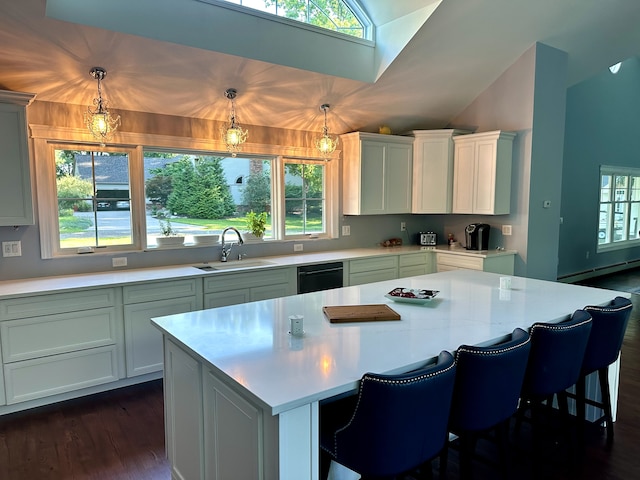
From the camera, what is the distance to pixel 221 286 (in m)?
3.65

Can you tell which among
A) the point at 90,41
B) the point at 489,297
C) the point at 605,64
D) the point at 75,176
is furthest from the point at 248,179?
the point at 605,64

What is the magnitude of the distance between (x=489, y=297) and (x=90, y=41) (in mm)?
2981

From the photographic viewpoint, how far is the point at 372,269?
4.68 metres

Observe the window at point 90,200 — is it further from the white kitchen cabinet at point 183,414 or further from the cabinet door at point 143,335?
the white kitchen cabinet at point 183,414

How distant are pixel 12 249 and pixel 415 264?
3826 mm

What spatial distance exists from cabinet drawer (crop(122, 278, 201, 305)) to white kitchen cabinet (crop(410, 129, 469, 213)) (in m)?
2.87

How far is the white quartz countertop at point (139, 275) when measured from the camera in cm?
296

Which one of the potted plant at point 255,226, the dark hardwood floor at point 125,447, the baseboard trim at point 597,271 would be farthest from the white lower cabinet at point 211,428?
the baseboard trim at point 597,271

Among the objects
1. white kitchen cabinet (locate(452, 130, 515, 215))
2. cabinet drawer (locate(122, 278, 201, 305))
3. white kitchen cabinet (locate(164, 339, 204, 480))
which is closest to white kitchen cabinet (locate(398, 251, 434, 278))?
white kitchen cabinet (locate(452, 130, 515, 215))

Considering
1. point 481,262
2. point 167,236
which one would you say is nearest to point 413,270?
point 481,262

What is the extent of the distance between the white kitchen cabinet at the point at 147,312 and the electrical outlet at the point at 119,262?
1.80 feet

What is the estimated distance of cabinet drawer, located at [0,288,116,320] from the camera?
281 centimetres

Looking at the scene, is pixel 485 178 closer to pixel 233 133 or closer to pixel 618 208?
pixel 233 133

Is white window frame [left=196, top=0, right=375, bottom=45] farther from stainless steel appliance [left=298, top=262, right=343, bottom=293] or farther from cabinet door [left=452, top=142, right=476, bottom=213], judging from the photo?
stainless steel appliance [left=298, top=262, right=343, bottom=293]
